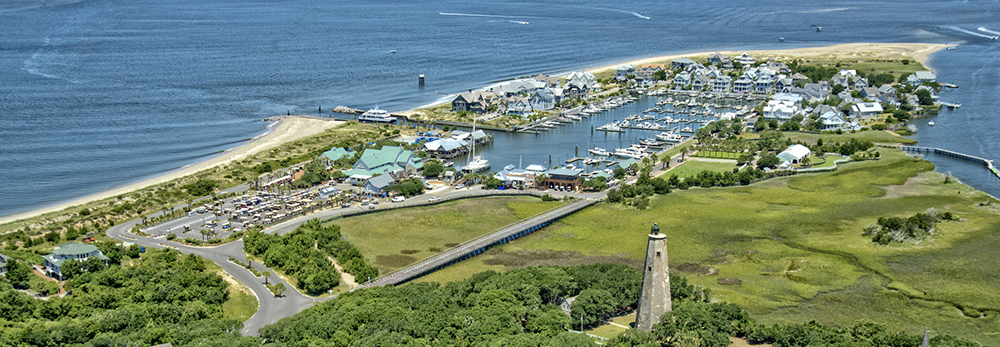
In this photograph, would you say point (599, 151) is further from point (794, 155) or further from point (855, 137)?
point (855, 137)

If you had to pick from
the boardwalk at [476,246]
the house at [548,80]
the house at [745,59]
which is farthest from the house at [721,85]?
the boardwalk at [476,246]

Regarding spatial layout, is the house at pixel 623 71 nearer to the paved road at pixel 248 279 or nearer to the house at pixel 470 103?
the house at pixel 470 103

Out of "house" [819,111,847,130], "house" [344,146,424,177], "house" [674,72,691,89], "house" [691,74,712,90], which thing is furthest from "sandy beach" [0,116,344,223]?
"house" [819,111,847,130]

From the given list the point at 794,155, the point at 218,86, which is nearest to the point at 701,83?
the point at 794,155

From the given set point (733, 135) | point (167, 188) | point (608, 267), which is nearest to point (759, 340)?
point (608, 267)

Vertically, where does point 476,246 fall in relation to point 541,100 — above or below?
below

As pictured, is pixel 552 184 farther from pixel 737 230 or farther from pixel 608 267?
pixel 608 267
